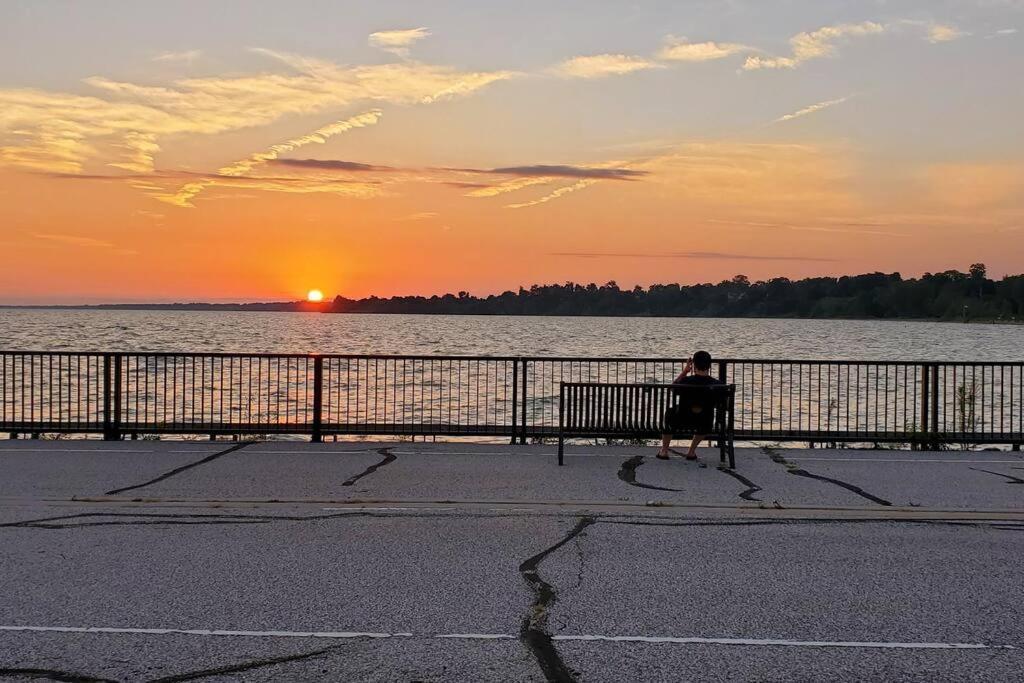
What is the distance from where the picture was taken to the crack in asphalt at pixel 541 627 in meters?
5.07

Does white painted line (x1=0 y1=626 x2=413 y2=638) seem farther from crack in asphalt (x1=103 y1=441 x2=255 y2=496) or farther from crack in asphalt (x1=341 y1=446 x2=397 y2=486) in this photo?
crack in asphalt (x1=341 y1=446 x2=397 y2=486)

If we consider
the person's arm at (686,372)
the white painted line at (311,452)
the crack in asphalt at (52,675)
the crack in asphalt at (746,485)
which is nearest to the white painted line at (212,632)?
the crack in asphalt at (52,675)

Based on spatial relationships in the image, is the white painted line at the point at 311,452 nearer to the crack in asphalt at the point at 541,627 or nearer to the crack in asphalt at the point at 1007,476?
the crack in asphalt at the point at 541,627

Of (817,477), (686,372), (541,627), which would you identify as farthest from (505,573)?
(686,372)

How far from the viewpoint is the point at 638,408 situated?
42.7 feet

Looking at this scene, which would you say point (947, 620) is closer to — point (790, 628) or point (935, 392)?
point (790, 628)

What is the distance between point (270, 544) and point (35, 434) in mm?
9406

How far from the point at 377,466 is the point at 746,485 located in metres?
4.46

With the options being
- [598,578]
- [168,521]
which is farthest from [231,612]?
[168,521]

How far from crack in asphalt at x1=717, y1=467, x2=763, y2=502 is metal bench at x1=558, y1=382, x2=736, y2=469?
1.89ft

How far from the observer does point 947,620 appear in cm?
602

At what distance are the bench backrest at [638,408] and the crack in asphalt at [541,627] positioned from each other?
202 inches

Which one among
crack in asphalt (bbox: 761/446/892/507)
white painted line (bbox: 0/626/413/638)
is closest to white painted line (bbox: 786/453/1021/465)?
crack in asphalt (bbox: 761/446/892/507)

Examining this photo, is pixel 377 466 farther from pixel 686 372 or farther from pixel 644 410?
pixel 686 372
